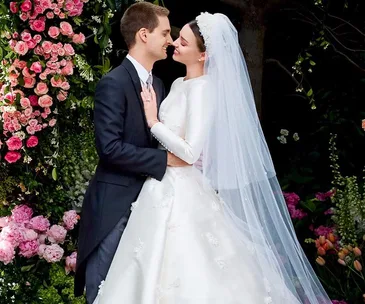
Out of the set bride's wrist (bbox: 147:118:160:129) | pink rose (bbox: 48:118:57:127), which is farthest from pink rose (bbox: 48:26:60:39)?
bride's wrist (bbox: 147:118:160:129)

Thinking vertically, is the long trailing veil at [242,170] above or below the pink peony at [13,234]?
above

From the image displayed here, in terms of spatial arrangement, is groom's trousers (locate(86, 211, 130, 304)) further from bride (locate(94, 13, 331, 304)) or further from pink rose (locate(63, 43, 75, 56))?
pink rose (locate(63, 43, 75, 56))

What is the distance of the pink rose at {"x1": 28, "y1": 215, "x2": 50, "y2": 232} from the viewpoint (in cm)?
459

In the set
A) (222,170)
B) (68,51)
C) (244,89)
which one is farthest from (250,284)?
(68,51)

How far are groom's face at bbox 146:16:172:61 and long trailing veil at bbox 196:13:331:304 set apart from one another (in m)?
0.18

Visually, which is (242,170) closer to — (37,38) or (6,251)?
(37,38)

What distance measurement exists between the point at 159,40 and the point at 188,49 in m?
0.14

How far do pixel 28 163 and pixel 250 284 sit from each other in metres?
1.87

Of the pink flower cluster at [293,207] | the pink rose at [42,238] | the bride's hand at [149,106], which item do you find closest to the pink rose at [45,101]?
the pink rose at [42,238]

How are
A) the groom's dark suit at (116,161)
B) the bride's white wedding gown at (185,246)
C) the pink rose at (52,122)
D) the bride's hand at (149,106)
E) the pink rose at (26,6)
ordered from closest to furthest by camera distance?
the bride's white wedding gown at (185,246), the groom's dark suit at (116,161), the bride's hand at (149,106), the pink rose at (26,6), the pink rose at (52,122)

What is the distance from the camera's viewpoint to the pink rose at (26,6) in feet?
13.8

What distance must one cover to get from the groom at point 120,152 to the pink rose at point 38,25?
0.91 m

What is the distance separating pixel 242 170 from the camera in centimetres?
342

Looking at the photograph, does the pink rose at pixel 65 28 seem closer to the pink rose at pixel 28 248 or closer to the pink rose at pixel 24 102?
the pink rose at pixel 24 102
